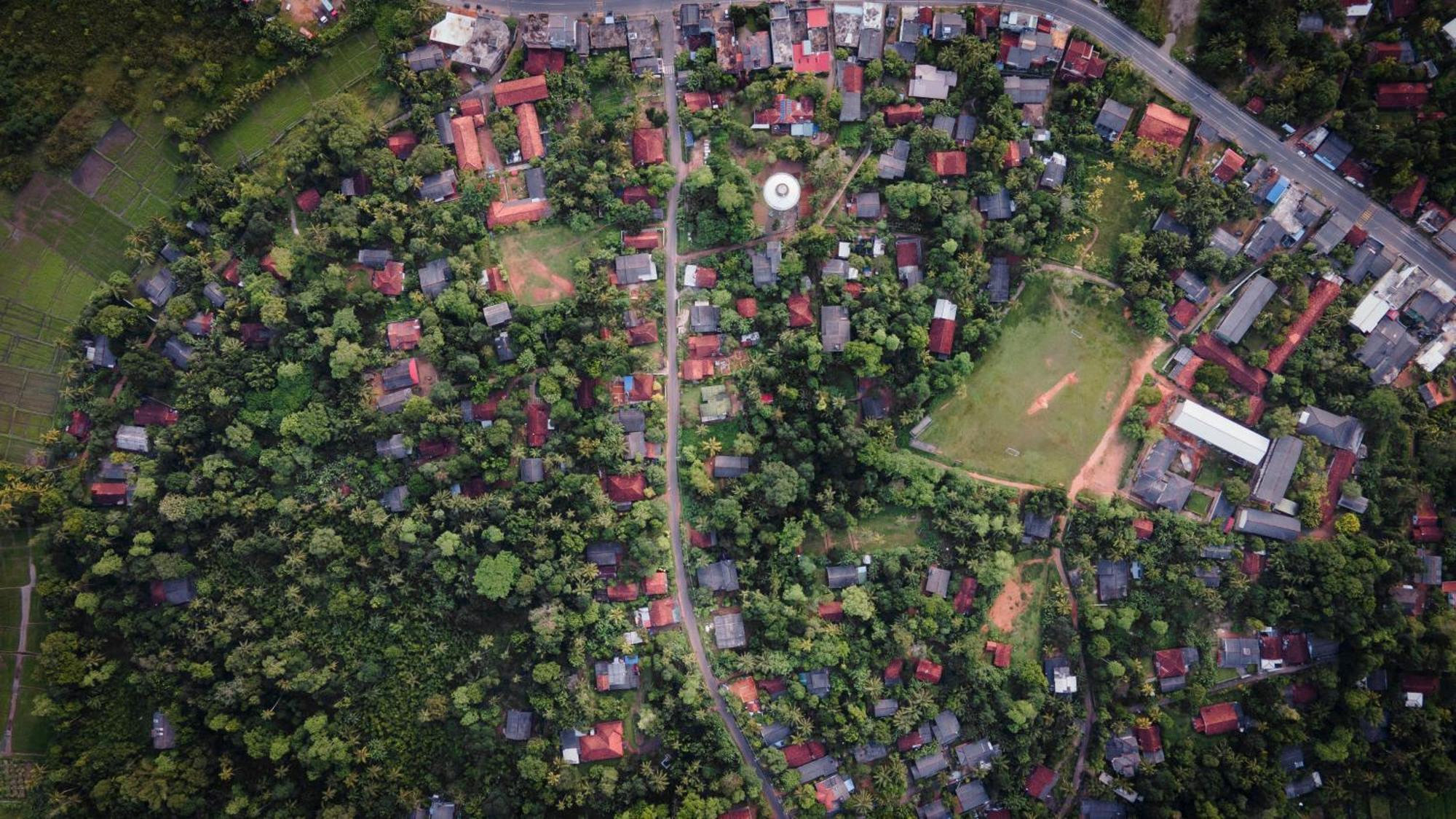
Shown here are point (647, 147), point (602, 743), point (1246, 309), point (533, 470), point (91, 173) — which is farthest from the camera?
point (91, 173)

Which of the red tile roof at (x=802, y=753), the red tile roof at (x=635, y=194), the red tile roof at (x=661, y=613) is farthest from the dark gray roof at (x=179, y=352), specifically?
the red tile roof at (x=802, y=753)

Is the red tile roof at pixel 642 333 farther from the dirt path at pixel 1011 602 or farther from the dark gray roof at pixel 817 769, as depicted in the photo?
the dark gray roof at pixel 817 769

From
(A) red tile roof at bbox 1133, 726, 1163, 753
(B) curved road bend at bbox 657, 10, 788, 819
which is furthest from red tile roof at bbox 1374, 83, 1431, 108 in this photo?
(B) curved road bend at bbox 657, 10, 788, 819

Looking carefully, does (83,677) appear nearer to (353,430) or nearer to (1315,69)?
(353,430)

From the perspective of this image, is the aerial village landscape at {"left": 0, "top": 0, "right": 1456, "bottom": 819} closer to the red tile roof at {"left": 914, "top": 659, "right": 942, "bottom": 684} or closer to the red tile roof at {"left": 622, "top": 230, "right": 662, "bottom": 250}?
the red tile roof at {"left": 914, "top": 659, "right": 942, "bottom": 684}

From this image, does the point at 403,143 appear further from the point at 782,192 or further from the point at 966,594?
the point at 966,594

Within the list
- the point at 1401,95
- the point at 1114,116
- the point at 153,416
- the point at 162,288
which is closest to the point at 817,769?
the point at 1114,116
